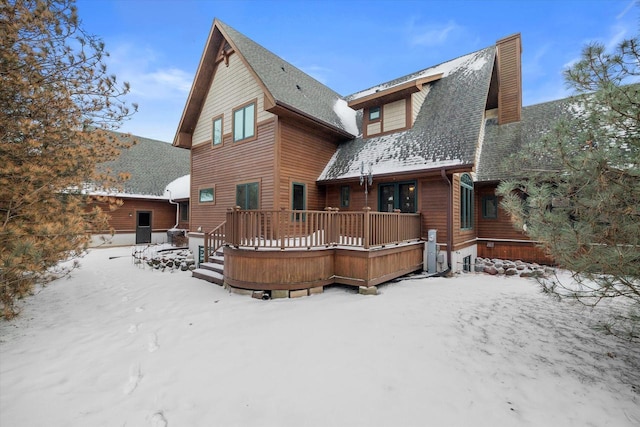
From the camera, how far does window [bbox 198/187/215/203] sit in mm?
12302

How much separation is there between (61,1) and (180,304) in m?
6.01

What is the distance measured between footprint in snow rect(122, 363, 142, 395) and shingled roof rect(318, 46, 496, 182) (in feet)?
27.2

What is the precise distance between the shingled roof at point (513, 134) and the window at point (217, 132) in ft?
35.9

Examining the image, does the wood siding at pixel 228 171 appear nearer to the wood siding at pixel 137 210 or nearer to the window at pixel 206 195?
the window at pixel 206 195

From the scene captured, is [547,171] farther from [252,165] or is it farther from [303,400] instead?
[252,165]

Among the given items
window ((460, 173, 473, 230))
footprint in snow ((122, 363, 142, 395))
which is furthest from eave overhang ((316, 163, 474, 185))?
footprint in snow ((122, 363, 142, 395))

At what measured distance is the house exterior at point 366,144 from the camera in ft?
30.8

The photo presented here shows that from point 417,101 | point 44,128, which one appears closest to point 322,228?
point 44,128

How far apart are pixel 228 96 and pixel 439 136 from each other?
8522 mm

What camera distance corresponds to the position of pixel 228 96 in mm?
11531

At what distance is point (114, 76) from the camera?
213 inches

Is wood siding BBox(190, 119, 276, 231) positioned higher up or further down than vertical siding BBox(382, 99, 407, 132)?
further down

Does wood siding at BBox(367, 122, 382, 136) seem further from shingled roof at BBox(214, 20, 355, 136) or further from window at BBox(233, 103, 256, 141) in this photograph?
window at BBox(233, 103, 256, 141)

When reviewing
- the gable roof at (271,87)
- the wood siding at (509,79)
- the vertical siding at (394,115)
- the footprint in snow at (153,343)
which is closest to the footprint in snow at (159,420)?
the footprint in snow at (153,343)
